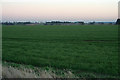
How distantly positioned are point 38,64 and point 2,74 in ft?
17.4

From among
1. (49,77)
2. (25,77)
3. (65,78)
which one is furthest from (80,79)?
(25,77)

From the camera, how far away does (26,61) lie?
14.1m

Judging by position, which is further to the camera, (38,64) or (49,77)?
(38,64)

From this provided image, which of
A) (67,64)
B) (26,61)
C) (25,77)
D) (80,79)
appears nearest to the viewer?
(25,77)

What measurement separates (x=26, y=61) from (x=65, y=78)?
6639 millimetres

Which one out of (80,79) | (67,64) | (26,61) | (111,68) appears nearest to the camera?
(80,79)

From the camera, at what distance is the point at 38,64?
1318 cm

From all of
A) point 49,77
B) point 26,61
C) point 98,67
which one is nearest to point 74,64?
point 98,67

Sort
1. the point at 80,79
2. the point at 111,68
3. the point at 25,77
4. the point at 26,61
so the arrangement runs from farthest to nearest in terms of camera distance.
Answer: the point at 26,61 → the point at 111,68 → the point at 80,79 → the point at 25,77

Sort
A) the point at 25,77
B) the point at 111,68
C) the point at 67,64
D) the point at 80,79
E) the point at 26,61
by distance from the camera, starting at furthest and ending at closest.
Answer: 1. the point at 26,61
2. the point at 67,64
3. the point at 111,68
4. the point at 80,79
5. the point at 25,77

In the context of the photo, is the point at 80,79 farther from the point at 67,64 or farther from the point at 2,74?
the point at 67,64

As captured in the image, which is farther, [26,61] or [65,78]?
[26,61]

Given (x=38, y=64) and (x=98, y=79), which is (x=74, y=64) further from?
(x=98, y=79)

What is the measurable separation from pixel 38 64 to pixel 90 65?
2.99m
